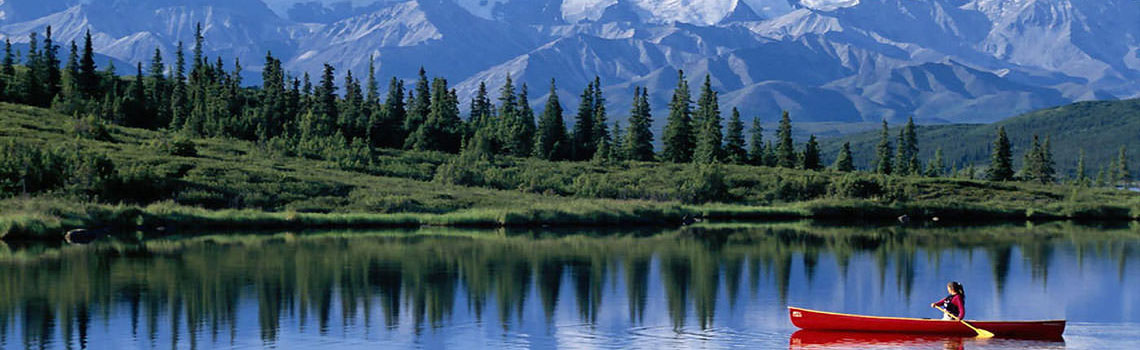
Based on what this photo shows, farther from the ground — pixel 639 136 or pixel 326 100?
pixel 326 100

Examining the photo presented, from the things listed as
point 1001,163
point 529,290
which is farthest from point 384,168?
point 1001,163

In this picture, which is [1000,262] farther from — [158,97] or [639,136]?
[158,97]

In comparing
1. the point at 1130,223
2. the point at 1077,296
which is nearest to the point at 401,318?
the point at 1077,296

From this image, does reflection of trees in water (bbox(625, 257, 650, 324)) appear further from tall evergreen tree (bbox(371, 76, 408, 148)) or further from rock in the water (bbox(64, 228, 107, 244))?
tall evergreen tree (bbox(371, 76, 408, 148))

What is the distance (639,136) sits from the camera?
491ft

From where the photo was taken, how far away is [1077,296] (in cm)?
4575

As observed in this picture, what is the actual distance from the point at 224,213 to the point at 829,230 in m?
40.4

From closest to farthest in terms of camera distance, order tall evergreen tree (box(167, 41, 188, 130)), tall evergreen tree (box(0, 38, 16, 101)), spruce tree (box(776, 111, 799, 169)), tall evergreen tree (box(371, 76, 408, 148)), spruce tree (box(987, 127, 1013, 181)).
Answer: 1. tall evergreen tree (box(167, 41, 188, 130))
2. tall evergreen tree (box(0, 38, 16, 101))
3. tall evergreen tree (box(371, 76, 408, 148))
4. spruce tree (box(776, 111, 799, 169))
5. spruce tree (box(987, 127, 1013, 181))

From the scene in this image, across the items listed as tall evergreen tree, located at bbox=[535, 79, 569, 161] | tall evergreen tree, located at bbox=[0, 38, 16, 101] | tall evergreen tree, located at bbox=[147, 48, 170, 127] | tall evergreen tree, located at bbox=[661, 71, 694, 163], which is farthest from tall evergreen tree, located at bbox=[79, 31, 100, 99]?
tall evergreen tree, located at bbox=[661, 71, 694, 163]

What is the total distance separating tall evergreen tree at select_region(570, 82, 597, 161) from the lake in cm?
7463

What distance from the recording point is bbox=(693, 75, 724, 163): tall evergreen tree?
144 meters

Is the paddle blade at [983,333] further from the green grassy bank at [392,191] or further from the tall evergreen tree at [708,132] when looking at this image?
the tall evergreen tree at [708,132]

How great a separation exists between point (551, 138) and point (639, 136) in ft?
37.7

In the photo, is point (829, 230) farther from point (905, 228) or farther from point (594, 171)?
point (594, 171)
